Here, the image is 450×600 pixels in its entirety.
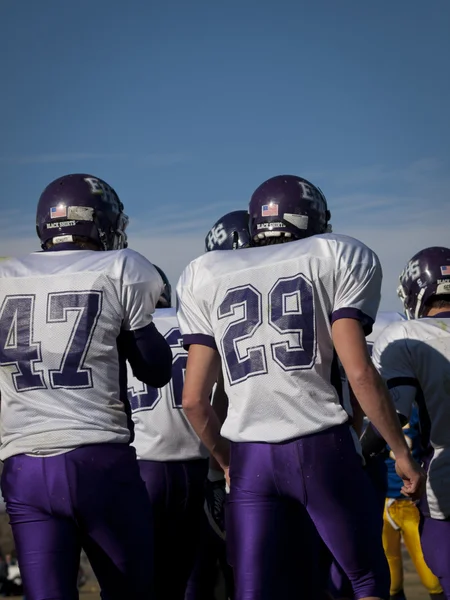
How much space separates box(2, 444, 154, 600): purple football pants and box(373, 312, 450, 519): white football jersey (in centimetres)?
134

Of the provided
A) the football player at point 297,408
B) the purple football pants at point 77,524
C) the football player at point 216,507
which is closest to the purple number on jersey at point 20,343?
the purple football pants at point 77,524

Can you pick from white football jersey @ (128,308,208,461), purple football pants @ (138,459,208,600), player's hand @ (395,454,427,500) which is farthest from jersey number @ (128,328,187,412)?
player's hand @ (395,454,427,500)

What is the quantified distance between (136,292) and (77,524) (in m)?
0.88

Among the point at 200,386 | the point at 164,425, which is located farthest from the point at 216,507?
the point at 200,386

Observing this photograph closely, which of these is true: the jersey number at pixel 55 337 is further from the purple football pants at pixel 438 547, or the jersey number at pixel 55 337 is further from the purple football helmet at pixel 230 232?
the purple football helmet at pixel 230 232

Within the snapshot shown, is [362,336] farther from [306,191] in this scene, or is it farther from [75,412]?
[75,412]

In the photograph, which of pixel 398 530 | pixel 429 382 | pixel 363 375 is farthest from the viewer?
pixel 398 530

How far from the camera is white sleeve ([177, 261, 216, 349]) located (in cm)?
366

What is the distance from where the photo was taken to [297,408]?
335 centimetres

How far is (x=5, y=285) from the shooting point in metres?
3.58

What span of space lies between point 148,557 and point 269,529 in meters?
0.47

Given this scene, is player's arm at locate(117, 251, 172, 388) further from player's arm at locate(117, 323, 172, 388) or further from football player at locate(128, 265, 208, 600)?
football player at locate(128, 265, 208, 600)

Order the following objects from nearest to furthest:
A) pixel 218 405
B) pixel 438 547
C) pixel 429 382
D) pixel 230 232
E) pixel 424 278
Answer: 1. pixel 438 547
2. pixel 429 382
3. pixel 218 405
4. pixel 424 278
5. pixel 230 232

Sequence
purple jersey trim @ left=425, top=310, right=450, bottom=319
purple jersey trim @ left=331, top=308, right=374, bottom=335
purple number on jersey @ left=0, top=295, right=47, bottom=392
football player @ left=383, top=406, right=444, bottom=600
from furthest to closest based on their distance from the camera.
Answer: football player @ left=383, top=406, right=444, bottom=600
purple jersey trim @ left=425, top=310, right=450, bottom=319
purple number on jersey @ left=0, top=295, right=47, bottom=392
purple jersey trim @ left=331, top=308, right=374, bottom=335
